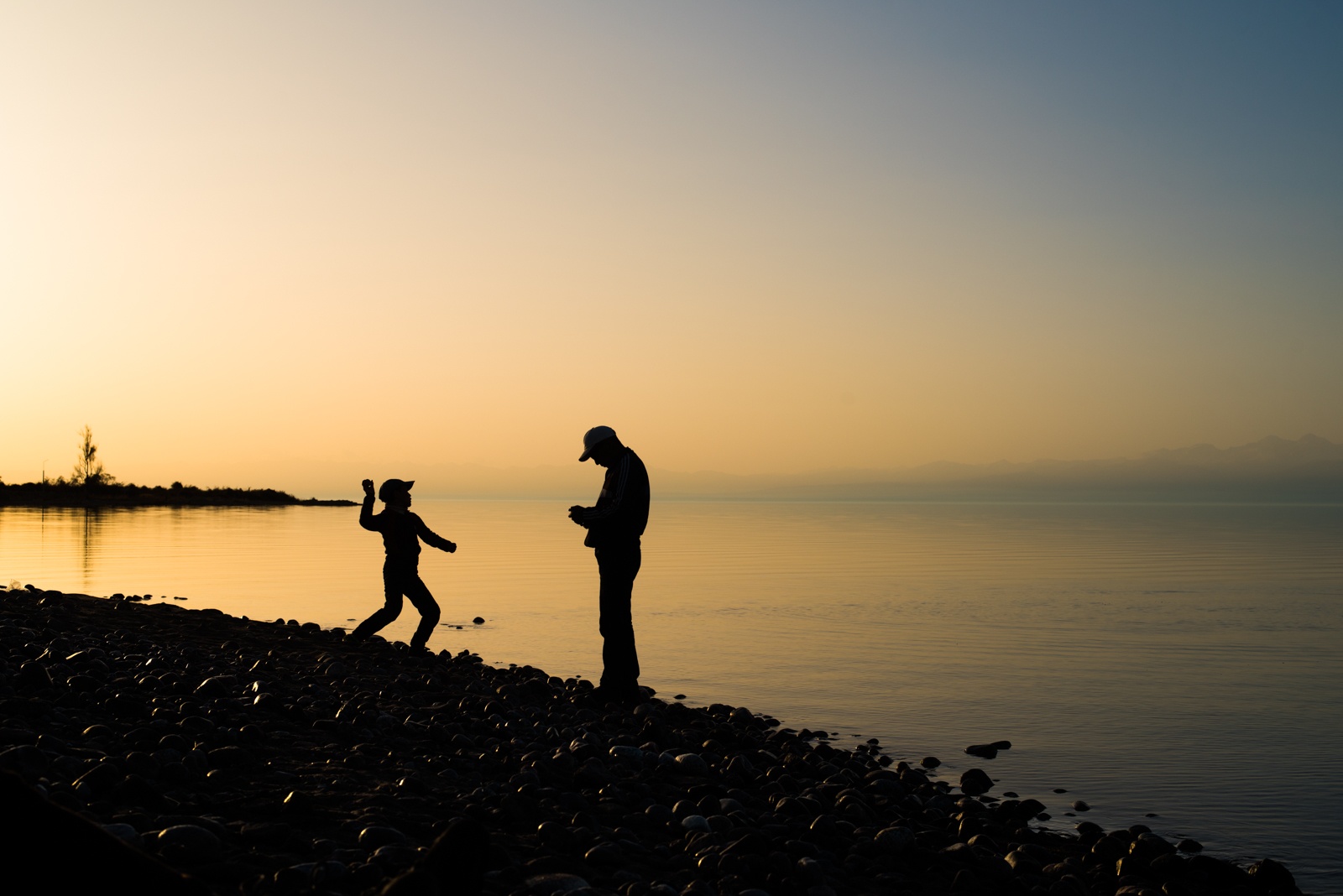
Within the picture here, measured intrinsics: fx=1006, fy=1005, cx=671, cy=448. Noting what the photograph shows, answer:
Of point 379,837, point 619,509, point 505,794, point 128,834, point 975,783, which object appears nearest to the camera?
point 128,834

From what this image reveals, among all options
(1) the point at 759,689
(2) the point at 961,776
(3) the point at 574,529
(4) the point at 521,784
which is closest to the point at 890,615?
(1) the point at 759,689

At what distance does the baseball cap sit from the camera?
37.7ft

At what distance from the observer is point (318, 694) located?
1050 cm

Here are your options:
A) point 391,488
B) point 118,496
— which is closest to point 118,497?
point 118,496

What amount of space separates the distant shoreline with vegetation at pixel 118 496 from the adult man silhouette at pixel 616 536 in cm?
9696

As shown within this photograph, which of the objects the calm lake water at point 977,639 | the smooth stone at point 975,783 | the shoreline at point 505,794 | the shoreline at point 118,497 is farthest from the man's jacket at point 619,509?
the shoreline at point 118,497

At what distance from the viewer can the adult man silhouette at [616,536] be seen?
11.5 meters

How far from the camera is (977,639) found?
19.8 m

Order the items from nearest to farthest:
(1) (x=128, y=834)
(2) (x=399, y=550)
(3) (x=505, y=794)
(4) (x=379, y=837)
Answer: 1. (1) (x=128, y=834)
2. (4) (x=379, y=837)
3. (3) (x=505, y=794)
4. (2) (x=399, y=550)

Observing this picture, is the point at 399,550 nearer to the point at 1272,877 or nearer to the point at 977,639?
the point at 1272,877

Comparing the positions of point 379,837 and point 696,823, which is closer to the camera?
point 379,837

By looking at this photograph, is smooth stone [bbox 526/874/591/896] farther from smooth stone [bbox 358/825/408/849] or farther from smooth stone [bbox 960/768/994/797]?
smooth stone [bbox 960/768/994/797]

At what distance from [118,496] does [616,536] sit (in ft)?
360

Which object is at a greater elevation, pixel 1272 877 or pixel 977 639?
pixel 1272 877
